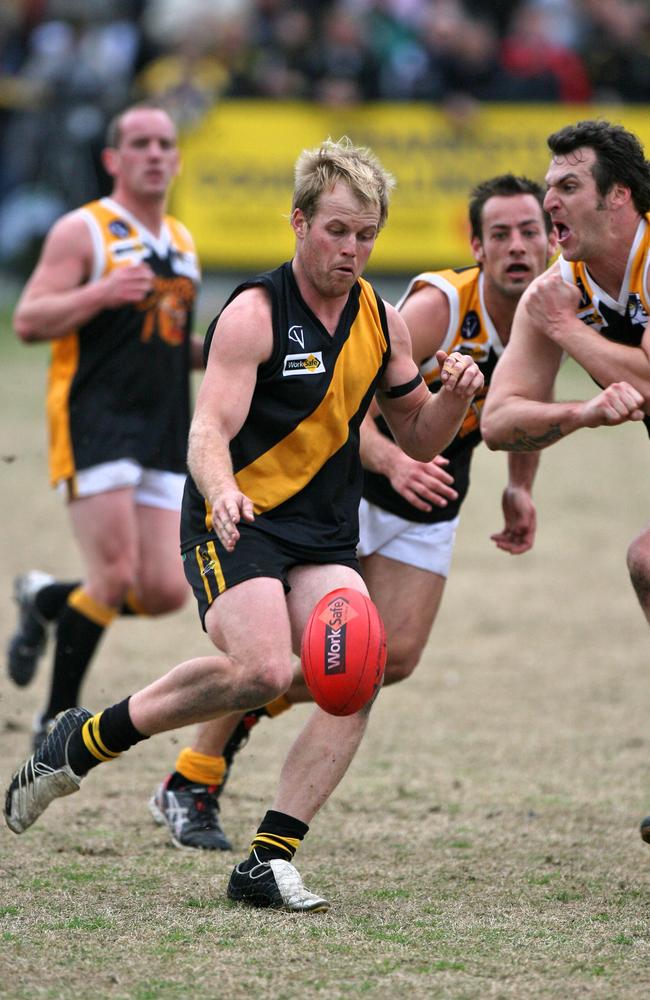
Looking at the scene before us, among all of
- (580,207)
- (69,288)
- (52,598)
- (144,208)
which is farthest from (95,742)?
(144,208)

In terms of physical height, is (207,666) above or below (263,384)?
below

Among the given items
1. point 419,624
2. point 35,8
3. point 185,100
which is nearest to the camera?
point 419,624

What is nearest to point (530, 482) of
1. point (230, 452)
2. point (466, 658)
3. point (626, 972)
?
point (230, 452)

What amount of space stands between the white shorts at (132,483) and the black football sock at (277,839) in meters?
2.37

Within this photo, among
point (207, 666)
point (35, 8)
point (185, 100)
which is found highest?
point (35, 8)

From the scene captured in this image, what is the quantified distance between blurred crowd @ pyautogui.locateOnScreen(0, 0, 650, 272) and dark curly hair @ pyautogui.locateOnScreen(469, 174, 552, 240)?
12.2 metres

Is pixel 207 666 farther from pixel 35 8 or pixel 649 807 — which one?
pixel 35 8

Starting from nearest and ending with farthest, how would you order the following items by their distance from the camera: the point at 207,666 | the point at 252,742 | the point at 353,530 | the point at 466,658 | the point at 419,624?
the point at 207,666 → the point at 353,530 → the point at 419,624 → the point at 252,742 → the point at 466,658

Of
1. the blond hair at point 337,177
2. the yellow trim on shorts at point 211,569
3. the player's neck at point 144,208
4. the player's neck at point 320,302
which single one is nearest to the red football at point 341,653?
the yellow trim on shorts at point 211,569

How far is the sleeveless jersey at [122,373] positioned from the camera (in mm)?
7043

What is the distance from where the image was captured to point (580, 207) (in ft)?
16.3

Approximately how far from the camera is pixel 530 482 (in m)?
6.05

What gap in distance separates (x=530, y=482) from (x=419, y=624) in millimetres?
715

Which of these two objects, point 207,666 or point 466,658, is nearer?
point 207,666
